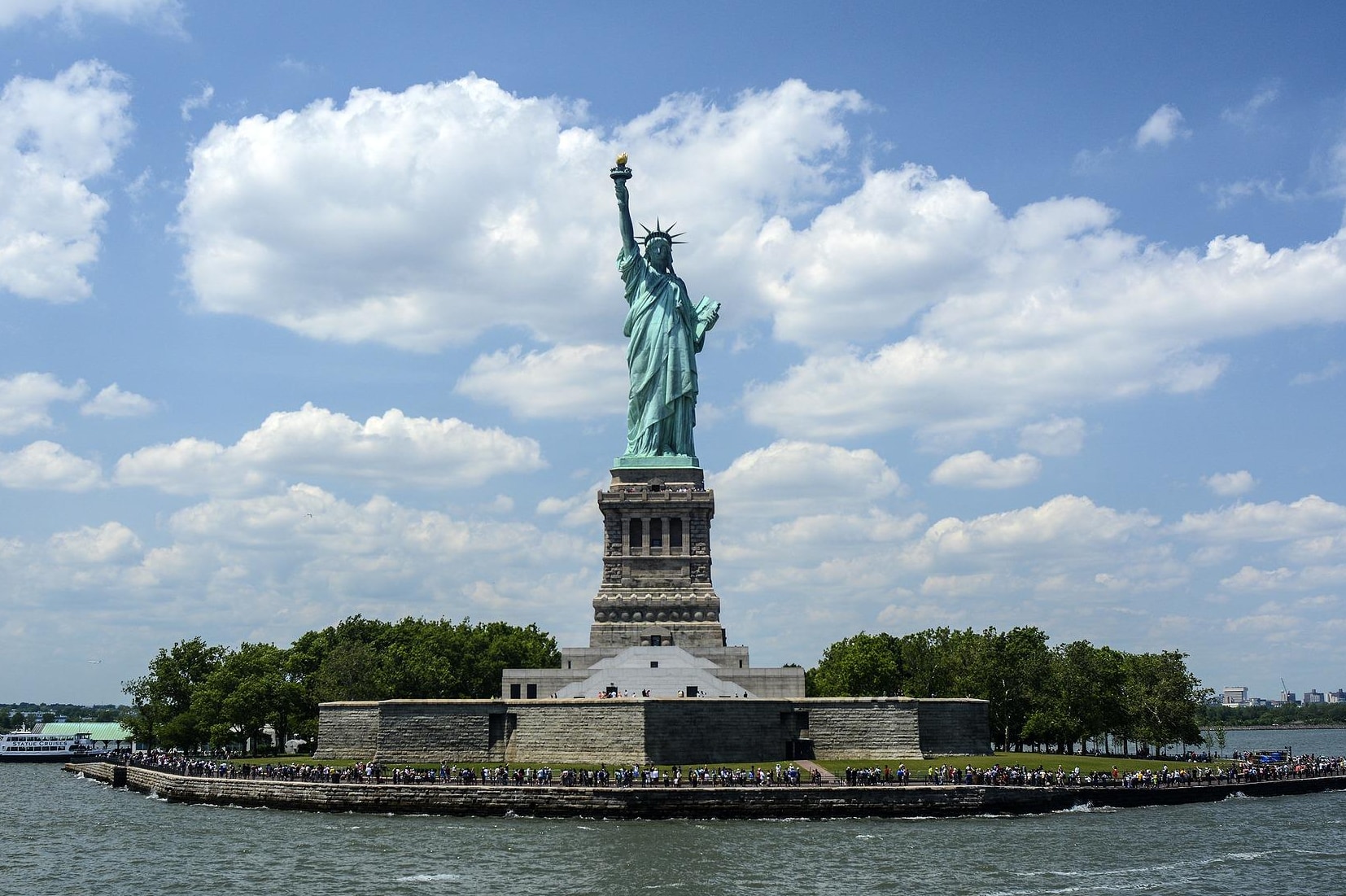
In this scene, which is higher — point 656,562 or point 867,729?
point 656,562

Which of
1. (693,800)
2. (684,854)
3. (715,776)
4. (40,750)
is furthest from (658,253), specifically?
(40,750)

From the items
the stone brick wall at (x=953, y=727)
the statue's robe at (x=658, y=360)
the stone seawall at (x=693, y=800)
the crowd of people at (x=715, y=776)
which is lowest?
the stone seawall at (x=693, y=800)

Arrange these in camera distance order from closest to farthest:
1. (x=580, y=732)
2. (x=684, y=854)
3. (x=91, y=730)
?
(x=684, y=854) → (x=580, y=732) → (x=91, y=730)

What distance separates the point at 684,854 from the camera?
42.0 meters

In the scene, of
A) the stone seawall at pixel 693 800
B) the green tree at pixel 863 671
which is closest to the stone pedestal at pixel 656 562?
the green tree at pixel 863 671

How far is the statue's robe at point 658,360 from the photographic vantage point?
260ft

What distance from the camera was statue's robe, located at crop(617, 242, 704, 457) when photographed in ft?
260

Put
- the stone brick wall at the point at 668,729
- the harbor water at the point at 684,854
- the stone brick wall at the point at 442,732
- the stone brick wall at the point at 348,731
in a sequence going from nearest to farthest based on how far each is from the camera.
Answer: the harbor water at the point at 684,854 < the stone brick wall at the point at 668,729 < the stone brick wall at the point at 442,732 < the stone brick wall at the point at 348,731

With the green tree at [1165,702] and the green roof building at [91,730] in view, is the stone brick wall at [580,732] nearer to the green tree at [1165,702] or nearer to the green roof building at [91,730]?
the green tree at [1165,702]

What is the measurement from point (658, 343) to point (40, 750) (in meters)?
70.5

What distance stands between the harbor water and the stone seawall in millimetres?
924

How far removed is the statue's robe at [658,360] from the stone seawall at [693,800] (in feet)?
97.2

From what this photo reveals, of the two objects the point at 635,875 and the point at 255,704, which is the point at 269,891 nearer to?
the point at 635,875

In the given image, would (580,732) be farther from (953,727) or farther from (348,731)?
(953,727)
